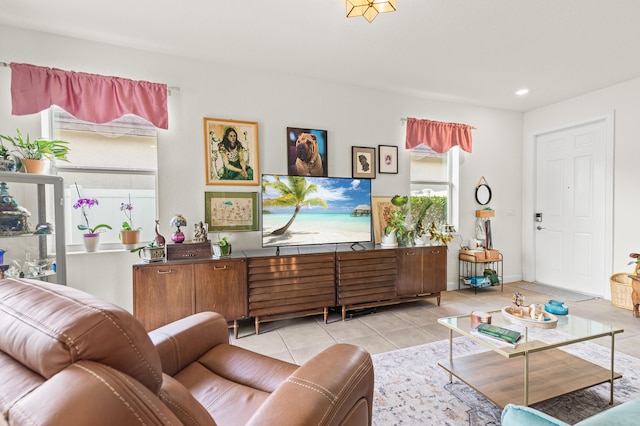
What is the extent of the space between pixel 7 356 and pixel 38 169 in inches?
88.1

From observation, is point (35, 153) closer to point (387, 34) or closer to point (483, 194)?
point (387, 34)

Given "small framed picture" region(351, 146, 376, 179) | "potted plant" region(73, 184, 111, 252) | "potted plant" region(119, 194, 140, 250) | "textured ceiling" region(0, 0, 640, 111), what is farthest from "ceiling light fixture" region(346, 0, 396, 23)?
"potted plant" region(73, 184, 111, 252)

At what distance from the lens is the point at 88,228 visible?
2.73 m

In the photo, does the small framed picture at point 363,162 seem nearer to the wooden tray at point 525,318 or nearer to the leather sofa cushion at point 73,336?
the wooden tray at point 525,318

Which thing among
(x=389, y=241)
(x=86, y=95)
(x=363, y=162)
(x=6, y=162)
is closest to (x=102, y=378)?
(x=6, y=162)

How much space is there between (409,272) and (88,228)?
3.15 m

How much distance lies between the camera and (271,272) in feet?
9.32

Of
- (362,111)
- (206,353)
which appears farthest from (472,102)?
(206,353)

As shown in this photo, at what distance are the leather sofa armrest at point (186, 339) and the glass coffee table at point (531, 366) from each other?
138 centimetres

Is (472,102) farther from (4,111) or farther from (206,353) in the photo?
(4,111)

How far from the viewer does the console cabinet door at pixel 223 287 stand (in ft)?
8.61

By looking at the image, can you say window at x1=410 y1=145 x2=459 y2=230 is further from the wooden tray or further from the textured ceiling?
the wooden tray

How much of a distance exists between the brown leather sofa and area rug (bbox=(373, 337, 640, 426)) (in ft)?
2.66

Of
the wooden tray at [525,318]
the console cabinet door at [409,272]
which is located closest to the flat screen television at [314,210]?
the console cabinet door at [409,272]
